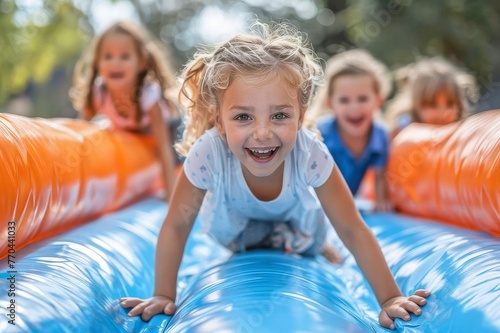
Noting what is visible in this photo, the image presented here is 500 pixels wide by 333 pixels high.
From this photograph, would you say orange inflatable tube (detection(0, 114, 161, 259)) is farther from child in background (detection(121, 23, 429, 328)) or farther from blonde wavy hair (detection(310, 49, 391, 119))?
blonde wavy hair (detection(310, 49, 391, 119))

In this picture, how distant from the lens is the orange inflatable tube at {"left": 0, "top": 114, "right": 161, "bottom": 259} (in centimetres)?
128

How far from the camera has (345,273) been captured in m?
1.63

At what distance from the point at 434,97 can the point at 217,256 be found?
4.94 ft

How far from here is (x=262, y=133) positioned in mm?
1233

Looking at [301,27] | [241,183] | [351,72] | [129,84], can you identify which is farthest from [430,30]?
[241,183]

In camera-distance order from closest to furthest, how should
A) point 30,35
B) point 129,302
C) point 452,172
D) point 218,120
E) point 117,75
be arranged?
point 129,302
point 218,120
point 452,172
point 117,75
point 30,35

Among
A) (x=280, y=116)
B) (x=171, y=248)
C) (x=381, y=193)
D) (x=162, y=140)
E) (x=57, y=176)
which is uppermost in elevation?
(x=280, y=116)

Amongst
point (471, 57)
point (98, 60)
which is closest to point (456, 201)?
point (98, 60)

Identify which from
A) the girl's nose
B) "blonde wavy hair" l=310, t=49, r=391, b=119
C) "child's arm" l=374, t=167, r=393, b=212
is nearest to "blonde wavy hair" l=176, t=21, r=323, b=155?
the girl's nose

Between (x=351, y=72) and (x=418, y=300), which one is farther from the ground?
(x=351, y=72)

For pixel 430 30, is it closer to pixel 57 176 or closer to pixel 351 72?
pixel 351 72

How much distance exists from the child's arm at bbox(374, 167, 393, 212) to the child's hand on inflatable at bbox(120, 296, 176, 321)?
1.27 m

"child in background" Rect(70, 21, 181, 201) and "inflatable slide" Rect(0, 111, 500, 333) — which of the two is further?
"child in background" Rect(70, 21, 181, 201)

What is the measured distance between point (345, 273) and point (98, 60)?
1722 mm
